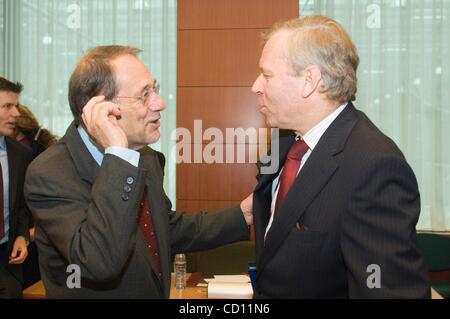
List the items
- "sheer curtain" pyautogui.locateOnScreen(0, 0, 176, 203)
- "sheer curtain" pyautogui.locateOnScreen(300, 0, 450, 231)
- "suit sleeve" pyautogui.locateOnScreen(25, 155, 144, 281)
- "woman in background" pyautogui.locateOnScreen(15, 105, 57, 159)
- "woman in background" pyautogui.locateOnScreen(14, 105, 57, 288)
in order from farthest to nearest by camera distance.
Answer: "sheer curtain" pyautogui.locateOnScreen(0, 0, 176, 203), "sheer curtain" pyautogui.locateOnScreen(300, 0, 450, 231), "woman in background" pyautogui.locateOnScreen(15, 105, 57, 159), "woman in background" pyautogui.locateOnScreen(14, 105, 57, 288), "suit sleeve" pyautogui.locateOnScreen(25, 155, 144, 281)

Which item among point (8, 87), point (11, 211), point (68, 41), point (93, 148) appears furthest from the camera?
point (68, 41)

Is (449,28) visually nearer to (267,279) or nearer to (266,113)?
(266,113)

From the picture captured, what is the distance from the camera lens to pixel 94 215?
4.57 ft

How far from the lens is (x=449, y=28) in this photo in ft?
17.0

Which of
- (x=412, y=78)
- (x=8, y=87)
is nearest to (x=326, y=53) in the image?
(x=8, y=87)

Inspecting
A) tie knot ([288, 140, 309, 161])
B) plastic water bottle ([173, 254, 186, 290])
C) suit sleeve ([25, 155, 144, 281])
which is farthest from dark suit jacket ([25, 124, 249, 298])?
plastic water bottle ([173, 254, 186, 290])

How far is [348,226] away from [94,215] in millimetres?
703

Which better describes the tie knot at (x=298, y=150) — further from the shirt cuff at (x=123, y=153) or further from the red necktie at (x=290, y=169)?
the shirt cuff at (x=123, y=153)

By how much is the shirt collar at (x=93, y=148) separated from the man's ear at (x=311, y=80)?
713 millimetres

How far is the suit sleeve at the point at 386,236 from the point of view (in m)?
1.24

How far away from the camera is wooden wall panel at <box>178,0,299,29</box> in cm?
502

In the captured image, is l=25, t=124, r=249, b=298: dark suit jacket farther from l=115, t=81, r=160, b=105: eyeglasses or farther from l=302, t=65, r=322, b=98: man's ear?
l=302, t=65, r=322, b=98: man's ear

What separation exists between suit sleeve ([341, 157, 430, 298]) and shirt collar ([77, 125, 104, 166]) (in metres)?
0.87

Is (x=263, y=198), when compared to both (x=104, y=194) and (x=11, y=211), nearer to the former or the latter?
(x=104, y=194)
